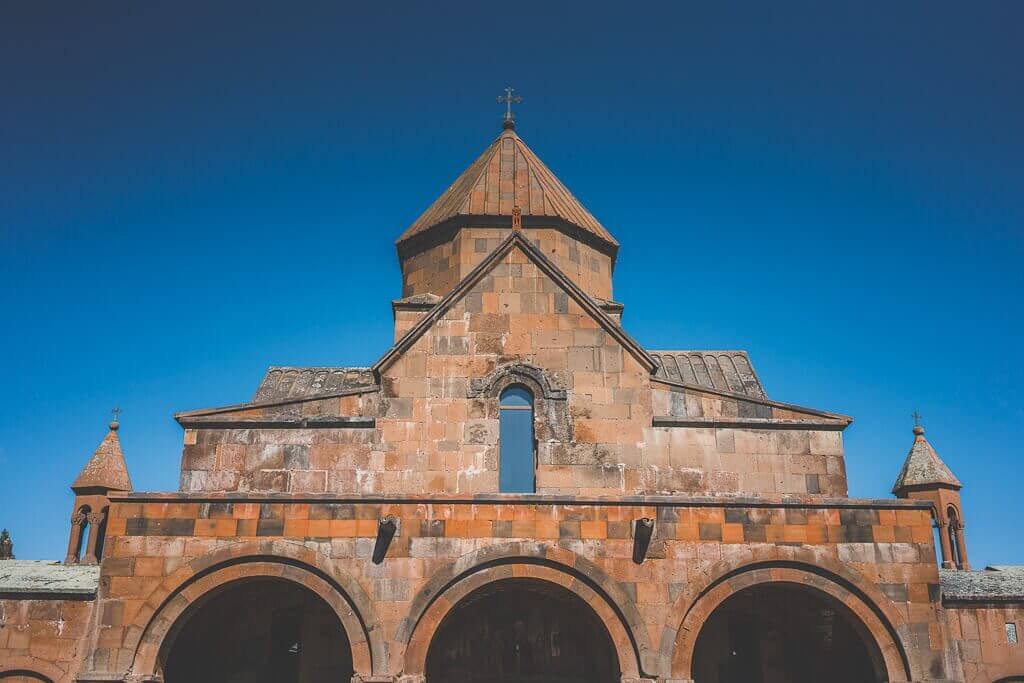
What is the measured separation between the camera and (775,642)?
Result: 531 inches

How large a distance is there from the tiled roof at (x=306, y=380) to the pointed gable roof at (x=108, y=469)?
22.5 feet

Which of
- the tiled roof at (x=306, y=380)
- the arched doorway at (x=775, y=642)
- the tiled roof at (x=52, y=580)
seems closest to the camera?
the tiled roof at (x=52, y=580)

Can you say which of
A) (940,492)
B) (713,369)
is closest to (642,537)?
(713,369)

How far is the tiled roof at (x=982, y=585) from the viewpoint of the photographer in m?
12.5

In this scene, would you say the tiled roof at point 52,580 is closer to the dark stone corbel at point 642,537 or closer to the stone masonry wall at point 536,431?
the stone masonry wall at point 536,431

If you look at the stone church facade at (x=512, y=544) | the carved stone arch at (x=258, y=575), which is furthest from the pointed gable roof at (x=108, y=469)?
the carved stone arch at (x=258, y=575)

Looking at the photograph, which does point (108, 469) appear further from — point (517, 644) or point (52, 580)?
point (517, 644)

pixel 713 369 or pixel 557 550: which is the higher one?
pixel 713 369

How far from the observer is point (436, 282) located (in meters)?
17.4

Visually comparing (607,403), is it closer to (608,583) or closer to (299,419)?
(608,583)

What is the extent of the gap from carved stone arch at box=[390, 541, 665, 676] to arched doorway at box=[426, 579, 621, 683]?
1.38m

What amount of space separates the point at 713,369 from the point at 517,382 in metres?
4.97

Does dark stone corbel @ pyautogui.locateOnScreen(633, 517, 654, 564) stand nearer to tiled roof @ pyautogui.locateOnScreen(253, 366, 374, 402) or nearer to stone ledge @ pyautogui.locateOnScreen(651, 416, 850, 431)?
stone ledge @ pyautogui.locateOnScreen(651, 416, 850, 431)

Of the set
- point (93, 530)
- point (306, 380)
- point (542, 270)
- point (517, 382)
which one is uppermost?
point (542, 270)
